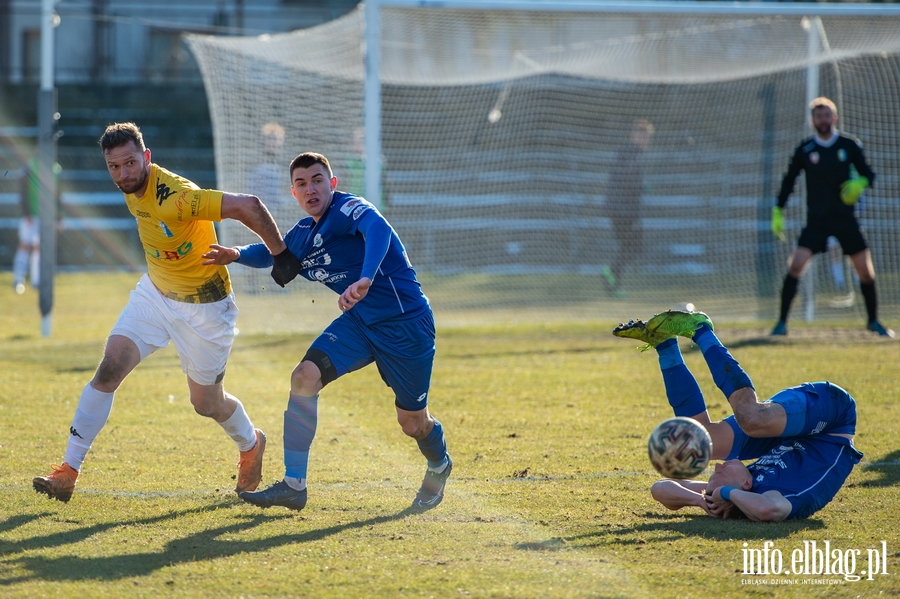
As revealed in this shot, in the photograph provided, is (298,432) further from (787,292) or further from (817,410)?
(787,292)

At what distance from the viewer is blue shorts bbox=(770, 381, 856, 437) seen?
512 centimetres

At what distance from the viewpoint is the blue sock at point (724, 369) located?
518 centimetres

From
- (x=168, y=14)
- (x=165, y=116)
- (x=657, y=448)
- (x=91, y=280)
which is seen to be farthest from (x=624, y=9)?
(x=168, y=14)

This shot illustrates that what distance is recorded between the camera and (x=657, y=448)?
4.63 m

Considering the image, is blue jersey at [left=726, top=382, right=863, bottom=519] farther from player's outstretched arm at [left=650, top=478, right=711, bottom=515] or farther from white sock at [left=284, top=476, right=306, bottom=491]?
white sock at [left=284, top=476, right=306, bottom=491]

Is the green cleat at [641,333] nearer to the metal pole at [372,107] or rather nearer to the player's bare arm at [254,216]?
the player's bare arm at [254,216]

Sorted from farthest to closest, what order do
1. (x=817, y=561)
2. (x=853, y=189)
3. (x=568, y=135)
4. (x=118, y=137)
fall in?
(x=568, y=135)
(x=853, y=189)
(x=118, y=137)
(x=817, y=561)

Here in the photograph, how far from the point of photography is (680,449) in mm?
4559

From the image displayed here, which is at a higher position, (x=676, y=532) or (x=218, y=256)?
(x=218, y=256)

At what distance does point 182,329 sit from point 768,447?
326 cm

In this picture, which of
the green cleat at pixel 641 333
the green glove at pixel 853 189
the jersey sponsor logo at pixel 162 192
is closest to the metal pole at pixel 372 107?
the green glove at pixel 853 189

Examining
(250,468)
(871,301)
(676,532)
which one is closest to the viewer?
(676,532)

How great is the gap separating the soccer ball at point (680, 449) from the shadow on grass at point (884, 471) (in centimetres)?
169

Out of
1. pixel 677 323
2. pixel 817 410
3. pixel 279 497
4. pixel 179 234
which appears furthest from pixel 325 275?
pixel 817 410
